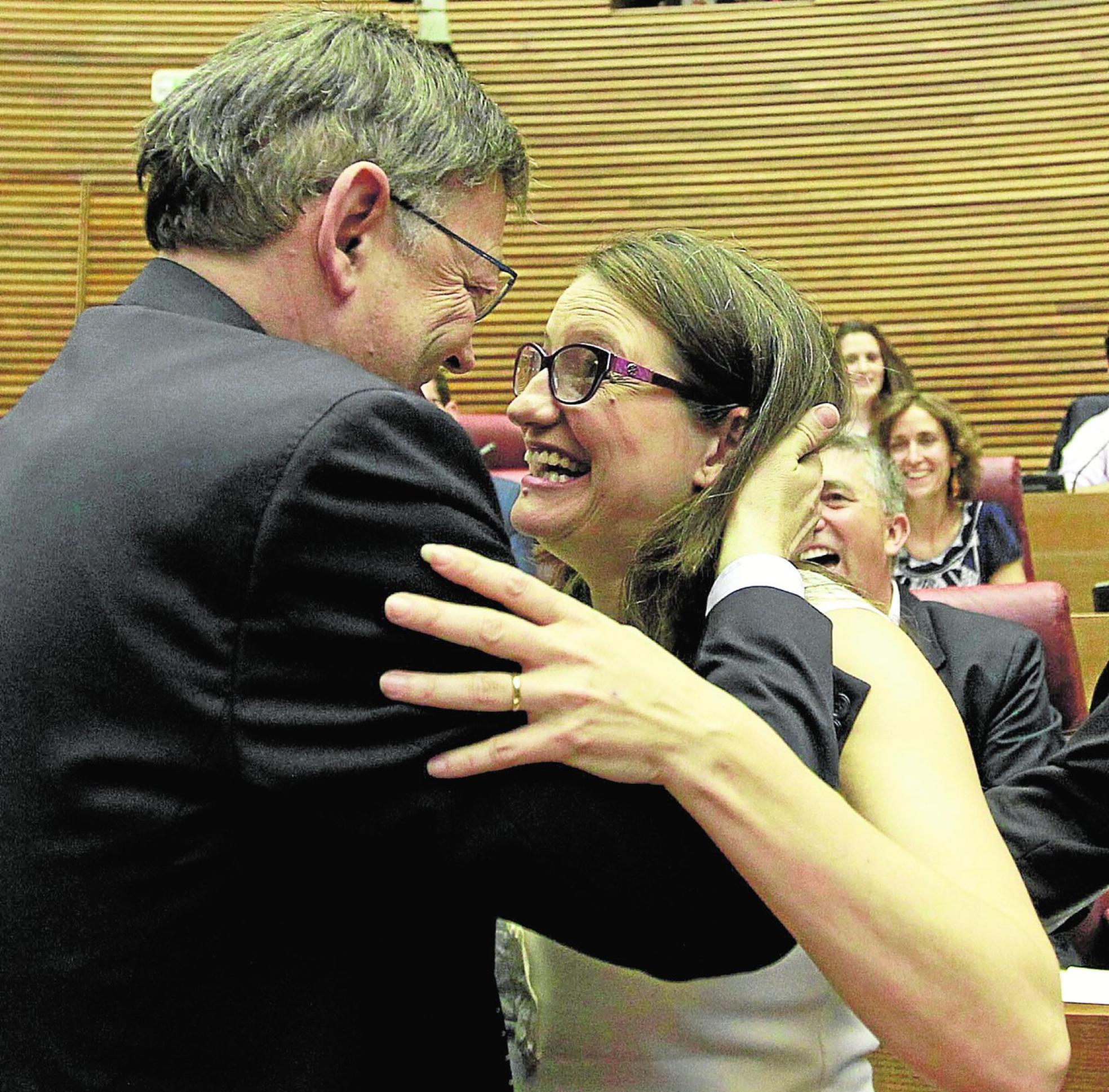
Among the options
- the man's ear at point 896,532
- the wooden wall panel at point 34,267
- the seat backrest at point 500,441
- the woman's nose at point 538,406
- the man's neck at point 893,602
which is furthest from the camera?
the wooden wall panel at point 34,267

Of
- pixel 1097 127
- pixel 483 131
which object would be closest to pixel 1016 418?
pixel 1097 127

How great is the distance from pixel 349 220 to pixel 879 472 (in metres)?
2.29

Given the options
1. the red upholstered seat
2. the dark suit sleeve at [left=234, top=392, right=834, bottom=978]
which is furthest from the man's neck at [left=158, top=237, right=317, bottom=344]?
the red upholstered seat

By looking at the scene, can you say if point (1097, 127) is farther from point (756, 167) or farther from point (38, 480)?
point (38, 480)

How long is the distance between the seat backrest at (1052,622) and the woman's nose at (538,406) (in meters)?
1.71

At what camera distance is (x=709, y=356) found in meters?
1.66

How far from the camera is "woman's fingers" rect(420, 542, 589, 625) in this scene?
92 centimetres

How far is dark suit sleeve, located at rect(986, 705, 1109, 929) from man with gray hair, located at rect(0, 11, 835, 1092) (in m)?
0.94

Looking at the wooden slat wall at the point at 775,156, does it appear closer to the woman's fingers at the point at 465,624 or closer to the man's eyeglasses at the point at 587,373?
the man's eyeglasses at the point at 587,373

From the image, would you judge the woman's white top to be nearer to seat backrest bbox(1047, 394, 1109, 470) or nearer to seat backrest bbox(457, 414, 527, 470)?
seat backrest bbox(457, 414, 527, 470)

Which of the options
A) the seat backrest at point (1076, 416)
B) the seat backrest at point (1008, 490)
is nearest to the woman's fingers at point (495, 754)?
the seat backrest at point (1008, 490)

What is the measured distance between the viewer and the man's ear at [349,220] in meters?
1.17

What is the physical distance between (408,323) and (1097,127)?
234 inches

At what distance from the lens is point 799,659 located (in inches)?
42.5
